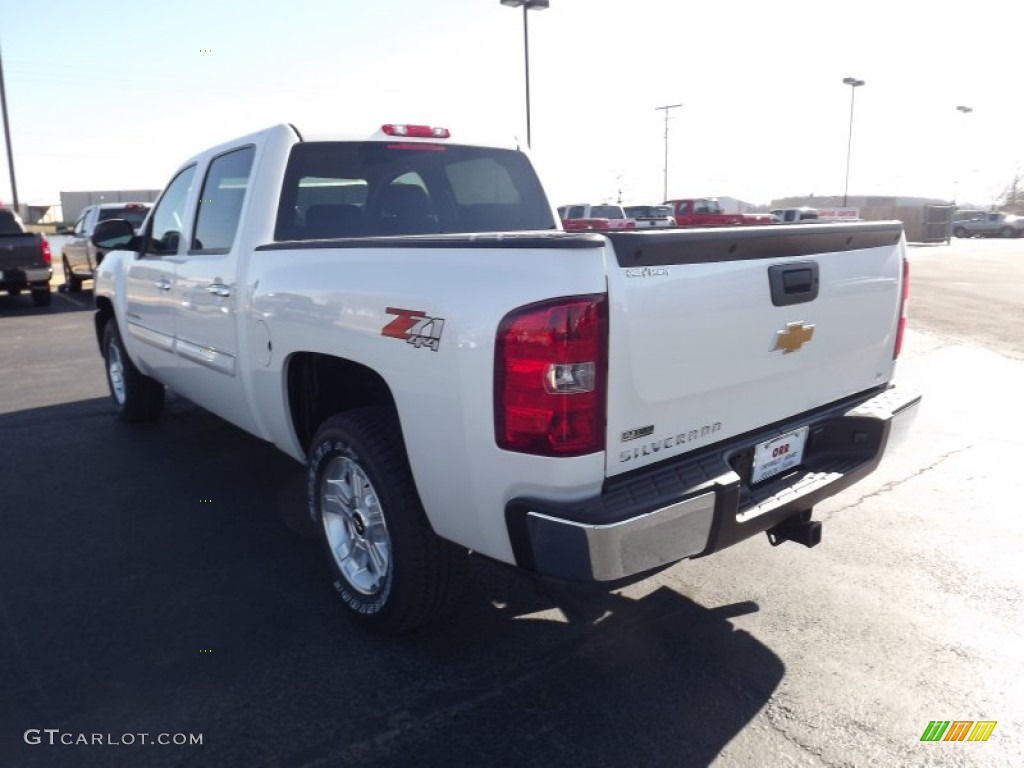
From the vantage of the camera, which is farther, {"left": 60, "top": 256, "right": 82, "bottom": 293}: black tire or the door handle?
{"left": 60, "top": 256, "right": 82, "bottom": 293}: black tire

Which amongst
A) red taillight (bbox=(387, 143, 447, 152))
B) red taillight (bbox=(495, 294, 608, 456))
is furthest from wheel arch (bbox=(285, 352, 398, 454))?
red taillight (bbox=(387, 143, 447, 152))

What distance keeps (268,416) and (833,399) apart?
2.58 metres

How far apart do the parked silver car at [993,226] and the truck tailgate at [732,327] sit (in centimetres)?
6035

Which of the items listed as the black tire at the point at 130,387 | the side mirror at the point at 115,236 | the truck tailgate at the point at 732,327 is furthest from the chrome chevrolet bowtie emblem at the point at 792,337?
the black tire at the point at 130,387

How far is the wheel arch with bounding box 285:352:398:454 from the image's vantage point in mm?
3592

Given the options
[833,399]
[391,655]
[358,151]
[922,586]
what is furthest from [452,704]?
[358,151]

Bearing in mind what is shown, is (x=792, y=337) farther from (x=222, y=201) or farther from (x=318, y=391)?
(x=222, y=201)

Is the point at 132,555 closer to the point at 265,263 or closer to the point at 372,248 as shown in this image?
the point at 265,263

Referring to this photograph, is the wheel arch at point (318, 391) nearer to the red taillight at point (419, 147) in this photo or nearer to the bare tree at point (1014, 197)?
the red taillight at point (419, 147)

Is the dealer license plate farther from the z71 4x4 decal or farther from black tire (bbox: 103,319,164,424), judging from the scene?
black tire (bbox: 103,319,164,424)

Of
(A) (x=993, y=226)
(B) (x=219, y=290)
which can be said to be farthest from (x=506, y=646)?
(A) (x=993, y=226)

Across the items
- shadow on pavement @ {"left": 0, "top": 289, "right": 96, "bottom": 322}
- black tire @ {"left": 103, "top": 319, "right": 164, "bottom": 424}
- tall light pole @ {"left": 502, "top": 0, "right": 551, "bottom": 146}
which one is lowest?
shadow on pavement @ {"left": 0, "top": 289, "right": 96, "bottom": 322}

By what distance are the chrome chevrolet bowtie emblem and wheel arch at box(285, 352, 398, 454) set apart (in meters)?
1.61

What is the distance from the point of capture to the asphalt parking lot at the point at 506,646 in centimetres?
265
